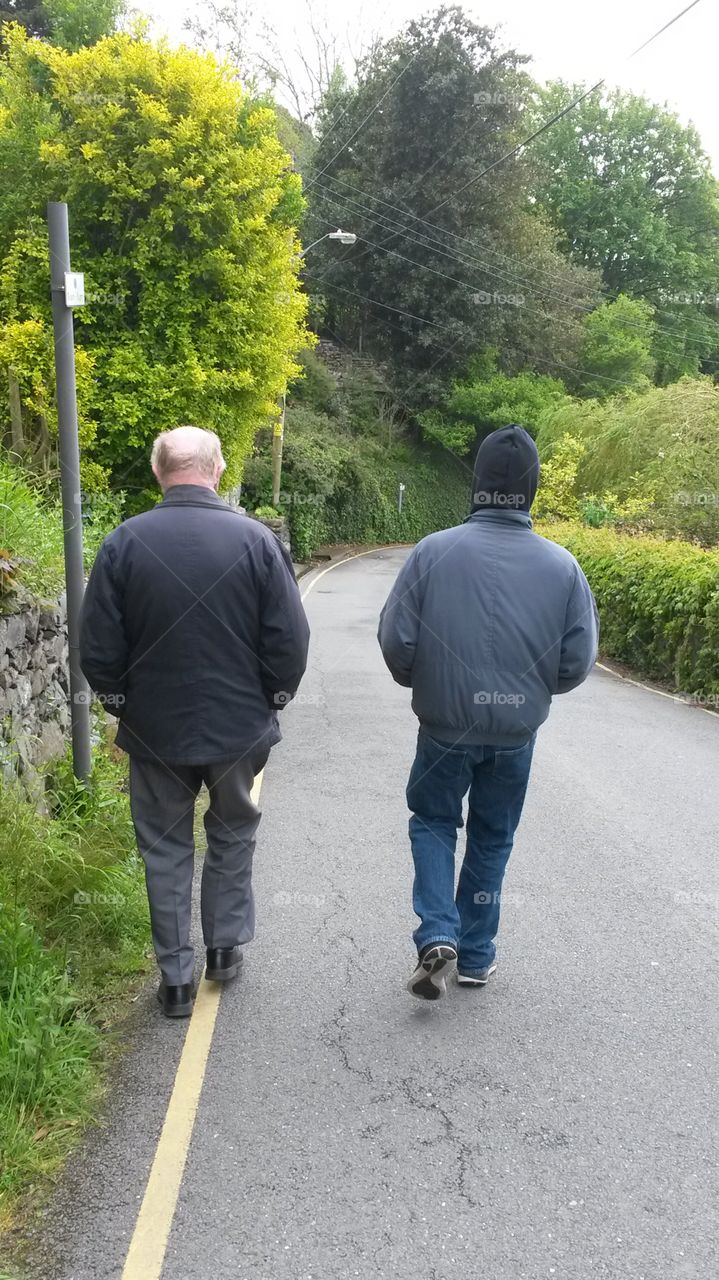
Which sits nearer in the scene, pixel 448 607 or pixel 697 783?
pixel 448 607

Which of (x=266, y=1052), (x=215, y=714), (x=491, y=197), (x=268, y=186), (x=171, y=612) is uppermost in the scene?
(x=491, y=197)

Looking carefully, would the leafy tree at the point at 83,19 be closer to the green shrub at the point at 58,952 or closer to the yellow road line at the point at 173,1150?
the green shrub at the point at 58,952

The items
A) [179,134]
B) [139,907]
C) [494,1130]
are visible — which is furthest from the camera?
[179,134]

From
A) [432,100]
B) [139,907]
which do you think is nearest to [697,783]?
[139,907]

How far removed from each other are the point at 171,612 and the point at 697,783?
16.6ft

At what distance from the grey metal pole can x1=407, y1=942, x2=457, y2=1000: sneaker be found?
2.07 m

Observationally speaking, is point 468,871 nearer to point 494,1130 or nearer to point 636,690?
point 494,1130

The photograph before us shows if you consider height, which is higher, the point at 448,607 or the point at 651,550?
the point at 448,607

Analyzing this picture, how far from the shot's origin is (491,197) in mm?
38188

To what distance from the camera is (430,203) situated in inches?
1463

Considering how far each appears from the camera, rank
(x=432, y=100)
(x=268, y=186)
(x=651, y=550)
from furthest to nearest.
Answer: (x=432, y=100) → (x=651, y=550) → (x=268, y=186)

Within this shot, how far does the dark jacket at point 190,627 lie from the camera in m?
3.32

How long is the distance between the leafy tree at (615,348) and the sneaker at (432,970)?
3980 cm

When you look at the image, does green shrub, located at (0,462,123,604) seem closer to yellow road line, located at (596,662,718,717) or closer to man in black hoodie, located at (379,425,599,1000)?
man in black hoodie, located at (379,425,599,1000)
